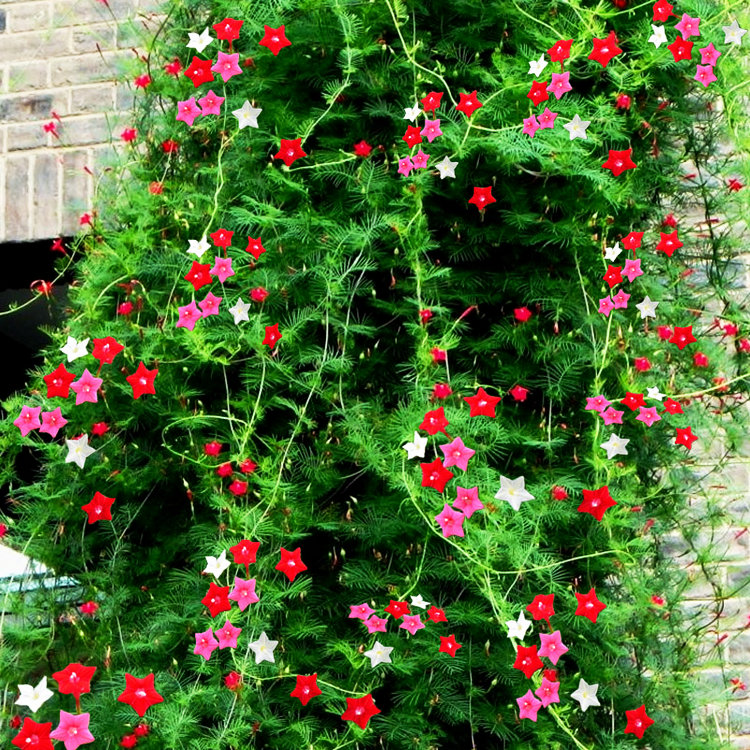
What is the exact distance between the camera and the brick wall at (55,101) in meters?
3.21

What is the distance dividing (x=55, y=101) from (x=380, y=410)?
1.88 meters

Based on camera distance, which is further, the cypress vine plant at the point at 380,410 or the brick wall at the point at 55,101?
the brick wall at the point at 55,101

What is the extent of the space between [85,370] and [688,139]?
1.36 m

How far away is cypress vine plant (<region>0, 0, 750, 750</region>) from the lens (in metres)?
1.83

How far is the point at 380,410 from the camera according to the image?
78.1 inches

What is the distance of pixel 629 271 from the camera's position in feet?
6.74

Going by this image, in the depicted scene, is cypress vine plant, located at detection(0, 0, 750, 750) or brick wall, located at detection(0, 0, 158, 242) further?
brick wall, located at detection(0, 0, 158, 242)

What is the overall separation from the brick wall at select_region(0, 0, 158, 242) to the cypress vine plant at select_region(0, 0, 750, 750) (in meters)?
1.05

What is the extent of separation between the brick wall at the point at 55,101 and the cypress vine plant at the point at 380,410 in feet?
3.45

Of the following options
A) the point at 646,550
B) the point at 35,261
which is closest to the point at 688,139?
the point at 646,550

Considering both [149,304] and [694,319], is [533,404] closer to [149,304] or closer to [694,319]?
[694,319]

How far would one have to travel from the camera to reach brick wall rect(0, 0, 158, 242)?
3.21 metres

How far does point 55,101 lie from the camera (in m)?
3.34

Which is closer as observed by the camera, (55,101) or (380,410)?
(380,410)
